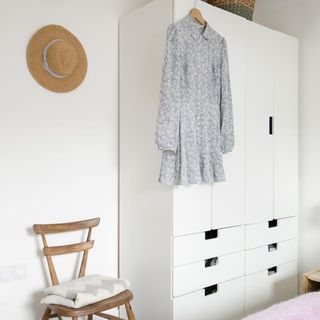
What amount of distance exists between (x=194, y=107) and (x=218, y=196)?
594 mm

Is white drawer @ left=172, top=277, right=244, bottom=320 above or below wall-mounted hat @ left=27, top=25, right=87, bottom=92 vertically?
below

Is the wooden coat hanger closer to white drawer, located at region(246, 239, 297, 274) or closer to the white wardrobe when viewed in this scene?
the white wardrobe

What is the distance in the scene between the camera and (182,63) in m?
2.20

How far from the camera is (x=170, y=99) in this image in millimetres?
2111

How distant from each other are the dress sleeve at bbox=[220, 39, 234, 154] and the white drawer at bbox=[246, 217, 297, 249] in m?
0.64

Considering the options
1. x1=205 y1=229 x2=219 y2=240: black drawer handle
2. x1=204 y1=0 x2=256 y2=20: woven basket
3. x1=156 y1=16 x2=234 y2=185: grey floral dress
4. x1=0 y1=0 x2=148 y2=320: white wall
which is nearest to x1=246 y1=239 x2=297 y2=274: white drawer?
x1=205 y1=229 x2=219 y2=240: black drawer handle

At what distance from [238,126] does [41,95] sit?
1.26 m

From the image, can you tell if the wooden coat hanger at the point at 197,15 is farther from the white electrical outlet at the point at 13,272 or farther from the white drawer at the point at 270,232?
the white electrical outlet at the point at 13,272

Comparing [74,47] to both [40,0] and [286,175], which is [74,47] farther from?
[286,175]

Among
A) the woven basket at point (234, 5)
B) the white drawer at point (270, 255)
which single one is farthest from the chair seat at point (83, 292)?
the woven basket at point (234, 5)

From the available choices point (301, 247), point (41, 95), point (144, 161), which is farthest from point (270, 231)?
point (41, 95)

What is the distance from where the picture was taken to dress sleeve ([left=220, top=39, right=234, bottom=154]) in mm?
2354

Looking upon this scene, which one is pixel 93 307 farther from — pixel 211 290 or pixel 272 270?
pixel 272 270

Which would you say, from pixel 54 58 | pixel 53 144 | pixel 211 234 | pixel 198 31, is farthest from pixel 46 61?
pixel 211 234
